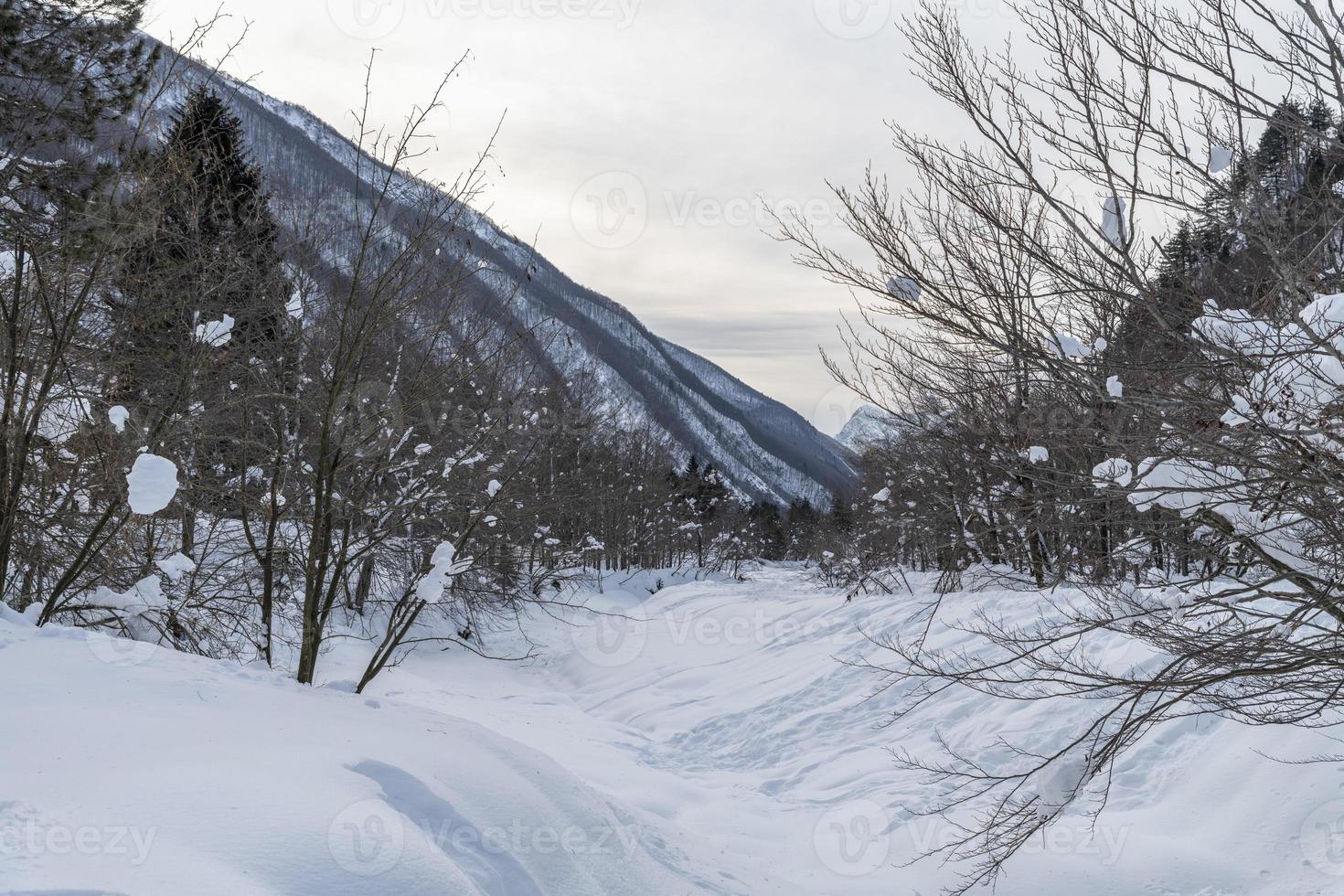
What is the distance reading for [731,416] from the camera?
192 meters

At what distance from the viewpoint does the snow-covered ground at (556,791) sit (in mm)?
2232

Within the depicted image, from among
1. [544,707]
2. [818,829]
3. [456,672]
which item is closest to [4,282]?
[818,829]

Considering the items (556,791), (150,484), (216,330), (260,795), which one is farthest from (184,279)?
(260,795)

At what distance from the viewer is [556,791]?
404 centimetres

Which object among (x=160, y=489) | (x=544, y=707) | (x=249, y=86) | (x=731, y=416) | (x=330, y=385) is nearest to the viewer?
(x=160, y=489)

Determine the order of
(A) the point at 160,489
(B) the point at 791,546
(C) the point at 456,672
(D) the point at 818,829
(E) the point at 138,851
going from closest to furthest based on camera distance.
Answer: (E) the point at 138,851, (A) the point at 160,489, (D) the point at 818,829, (C) the point at 456,672, (B) the point at 791,546

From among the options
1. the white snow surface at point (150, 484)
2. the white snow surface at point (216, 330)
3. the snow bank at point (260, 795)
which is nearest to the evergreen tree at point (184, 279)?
the white snow surface at point (216, 330)

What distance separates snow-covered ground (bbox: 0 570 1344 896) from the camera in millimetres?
2232

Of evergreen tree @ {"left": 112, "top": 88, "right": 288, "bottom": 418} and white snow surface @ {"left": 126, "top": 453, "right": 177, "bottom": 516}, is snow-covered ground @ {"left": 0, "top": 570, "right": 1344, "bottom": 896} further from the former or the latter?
evergreen tree @ {"left": 112, "top": 88, "right": 288, "bottom": 418}

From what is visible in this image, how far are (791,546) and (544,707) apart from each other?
6979cm

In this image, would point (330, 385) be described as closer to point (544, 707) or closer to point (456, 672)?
point (544, 707)

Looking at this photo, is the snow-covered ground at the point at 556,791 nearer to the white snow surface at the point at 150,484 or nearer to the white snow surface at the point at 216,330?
the white snow surface at the point at 150,484

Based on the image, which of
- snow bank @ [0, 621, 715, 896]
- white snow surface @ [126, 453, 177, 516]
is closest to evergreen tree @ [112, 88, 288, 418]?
white snow surface @ [126, 453, 177, 516]

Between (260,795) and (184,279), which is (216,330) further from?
(184,279)
